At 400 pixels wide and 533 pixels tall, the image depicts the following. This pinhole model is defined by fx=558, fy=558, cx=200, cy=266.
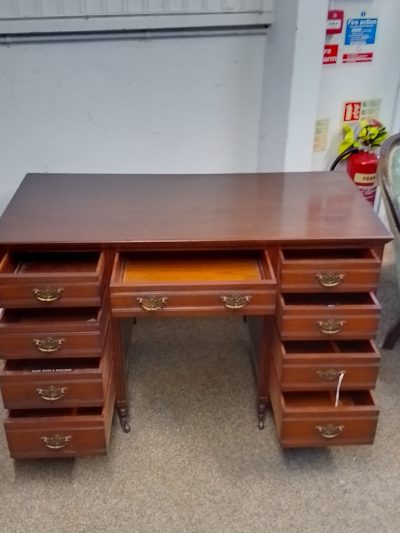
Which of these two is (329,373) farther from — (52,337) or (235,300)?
(52,337)

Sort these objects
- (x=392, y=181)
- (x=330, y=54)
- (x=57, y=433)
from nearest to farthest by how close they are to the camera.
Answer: (x=57, y=433) → (x=392, y=181) → (x=330, y=54)

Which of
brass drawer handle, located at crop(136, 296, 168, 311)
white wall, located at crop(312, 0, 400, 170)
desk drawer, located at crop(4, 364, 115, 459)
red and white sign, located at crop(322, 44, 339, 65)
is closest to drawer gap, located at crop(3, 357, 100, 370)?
desk drawer, located at crop(4, 364, 115, 459)

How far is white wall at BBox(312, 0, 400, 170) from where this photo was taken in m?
2.15

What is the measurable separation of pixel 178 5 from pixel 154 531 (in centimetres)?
160

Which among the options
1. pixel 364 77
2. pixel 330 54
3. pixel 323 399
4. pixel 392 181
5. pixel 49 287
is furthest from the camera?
A: pixel 364 77

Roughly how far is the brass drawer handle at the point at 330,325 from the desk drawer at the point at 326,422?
0.20m

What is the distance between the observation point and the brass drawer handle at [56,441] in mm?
1423

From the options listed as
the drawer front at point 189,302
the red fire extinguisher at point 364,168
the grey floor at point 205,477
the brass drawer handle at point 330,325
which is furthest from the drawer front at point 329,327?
the red fire extinguisher at point 364,168

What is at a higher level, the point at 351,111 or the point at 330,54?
the point at 330,54

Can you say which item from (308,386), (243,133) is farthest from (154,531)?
(243,133)

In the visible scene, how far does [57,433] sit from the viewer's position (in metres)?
1.42

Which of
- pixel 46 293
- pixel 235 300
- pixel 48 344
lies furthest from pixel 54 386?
pixel 235 300

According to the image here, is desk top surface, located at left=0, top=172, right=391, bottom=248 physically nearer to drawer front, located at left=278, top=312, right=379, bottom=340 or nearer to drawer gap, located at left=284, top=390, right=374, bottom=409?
drawer front, located at left=278, top=312, right=379, bottom=340

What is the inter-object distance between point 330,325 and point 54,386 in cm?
71
